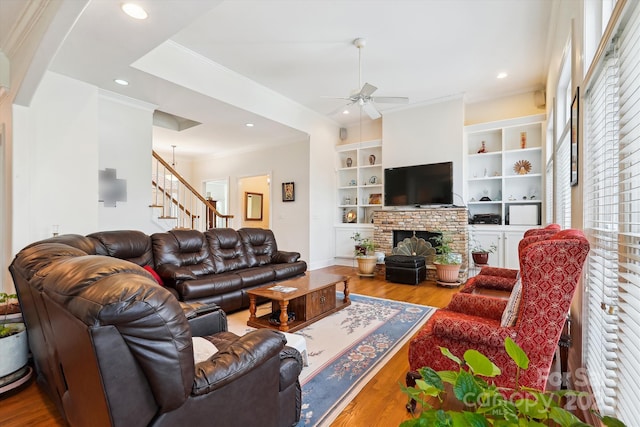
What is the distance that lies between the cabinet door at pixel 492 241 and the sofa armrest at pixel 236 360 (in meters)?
4.96

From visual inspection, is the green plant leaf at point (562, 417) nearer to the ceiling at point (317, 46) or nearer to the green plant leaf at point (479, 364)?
the green plant leaf at point (479, 364)

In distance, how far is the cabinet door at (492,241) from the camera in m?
5.24

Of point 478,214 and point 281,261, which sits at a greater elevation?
point 478,214

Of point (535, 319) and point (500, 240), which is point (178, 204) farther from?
point (500, 240)

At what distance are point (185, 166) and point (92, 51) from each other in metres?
6.04

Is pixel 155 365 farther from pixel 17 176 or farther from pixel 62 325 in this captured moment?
pixel 17 176

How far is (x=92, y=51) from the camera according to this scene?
315cm

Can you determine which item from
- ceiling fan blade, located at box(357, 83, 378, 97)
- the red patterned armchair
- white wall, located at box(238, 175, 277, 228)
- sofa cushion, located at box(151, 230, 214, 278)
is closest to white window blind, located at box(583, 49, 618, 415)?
the red patterned armchair

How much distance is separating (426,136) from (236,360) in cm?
559

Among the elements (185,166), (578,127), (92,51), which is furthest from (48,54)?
(185,166)

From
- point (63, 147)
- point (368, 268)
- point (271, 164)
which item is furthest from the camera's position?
point (271, 164)

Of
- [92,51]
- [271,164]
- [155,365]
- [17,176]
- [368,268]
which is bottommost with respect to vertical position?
[368,268]

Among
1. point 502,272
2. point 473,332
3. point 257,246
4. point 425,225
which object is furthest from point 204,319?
point 425,225

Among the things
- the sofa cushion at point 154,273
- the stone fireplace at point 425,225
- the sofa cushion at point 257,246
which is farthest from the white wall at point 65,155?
the stone fireplace at point 425,225
